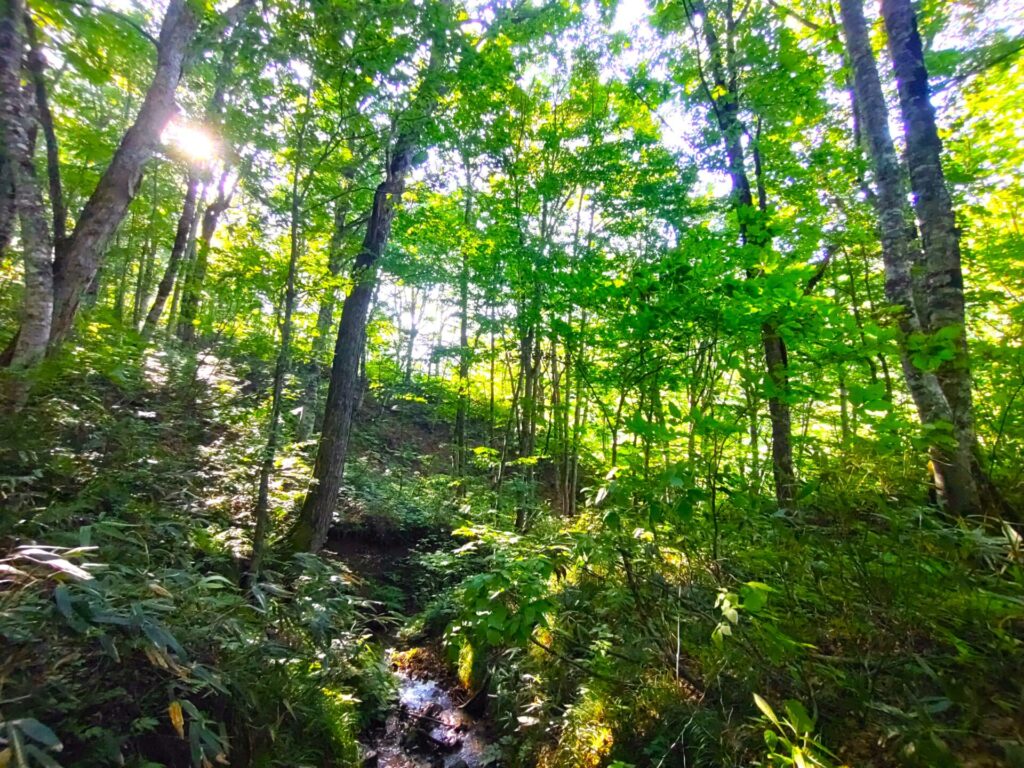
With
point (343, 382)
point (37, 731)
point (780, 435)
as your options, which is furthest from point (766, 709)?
point (343, 382)

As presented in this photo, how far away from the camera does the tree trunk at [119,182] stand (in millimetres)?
4859

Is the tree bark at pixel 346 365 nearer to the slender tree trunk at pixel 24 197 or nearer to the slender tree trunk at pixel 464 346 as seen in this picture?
the slender tree trunk at pixel 464 346

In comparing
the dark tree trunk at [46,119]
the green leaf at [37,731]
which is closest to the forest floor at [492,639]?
the green leaf at [37,731]

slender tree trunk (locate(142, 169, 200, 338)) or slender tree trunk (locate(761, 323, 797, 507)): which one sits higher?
slender tree trunk (locate(142, 169, 200, 338))

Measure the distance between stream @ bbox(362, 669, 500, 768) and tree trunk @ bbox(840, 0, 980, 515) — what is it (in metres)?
4.08

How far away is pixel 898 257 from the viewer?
12.9 ft

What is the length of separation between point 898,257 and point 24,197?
7.98 m

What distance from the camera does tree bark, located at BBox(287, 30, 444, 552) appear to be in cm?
615

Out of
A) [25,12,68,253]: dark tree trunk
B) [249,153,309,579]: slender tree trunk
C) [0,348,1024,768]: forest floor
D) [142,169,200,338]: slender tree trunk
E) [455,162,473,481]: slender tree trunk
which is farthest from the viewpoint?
[142,169,200,338]: slender tree trunk

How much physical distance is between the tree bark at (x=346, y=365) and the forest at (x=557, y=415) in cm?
5

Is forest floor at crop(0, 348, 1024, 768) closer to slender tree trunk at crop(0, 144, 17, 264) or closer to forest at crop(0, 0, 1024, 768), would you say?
forest at crop(0, 0, 1024, 768)

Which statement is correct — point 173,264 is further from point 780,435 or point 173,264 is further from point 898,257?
point 898,257

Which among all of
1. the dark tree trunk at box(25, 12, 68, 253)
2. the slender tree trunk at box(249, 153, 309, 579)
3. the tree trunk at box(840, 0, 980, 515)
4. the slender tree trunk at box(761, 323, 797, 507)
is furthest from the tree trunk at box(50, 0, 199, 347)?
the tree trunk at box(840, 0, 980, 515)

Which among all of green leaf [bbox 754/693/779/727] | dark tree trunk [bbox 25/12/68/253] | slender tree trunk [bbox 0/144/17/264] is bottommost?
green leaf [bbox 754/693/779/727]
